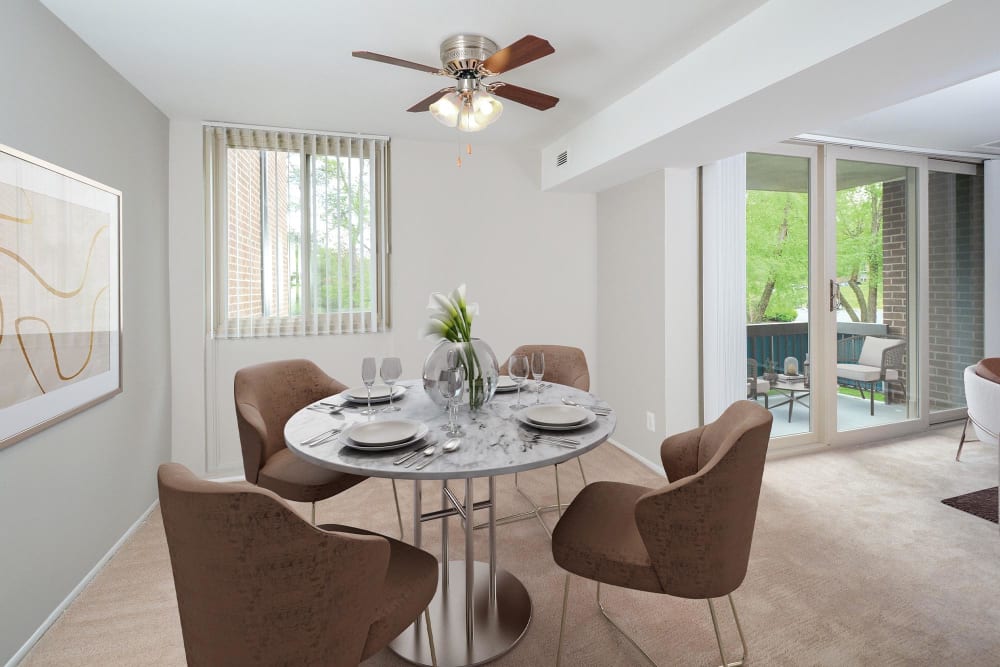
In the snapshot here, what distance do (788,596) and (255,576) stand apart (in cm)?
207

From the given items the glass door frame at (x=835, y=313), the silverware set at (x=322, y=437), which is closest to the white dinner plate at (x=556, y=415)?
the silverware set at (x=322, y=437)

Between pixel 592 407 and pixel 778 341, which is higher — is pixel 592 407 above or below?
below

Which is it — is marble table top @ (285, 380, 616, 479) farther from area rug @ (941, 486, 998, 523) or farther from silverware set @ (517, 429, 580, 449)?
area rug @ (941, 486, 998, 523)

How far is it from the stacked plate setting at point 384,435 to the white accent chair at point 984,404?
3.28 metres

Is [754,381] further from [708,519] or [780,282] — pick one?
[708,519]

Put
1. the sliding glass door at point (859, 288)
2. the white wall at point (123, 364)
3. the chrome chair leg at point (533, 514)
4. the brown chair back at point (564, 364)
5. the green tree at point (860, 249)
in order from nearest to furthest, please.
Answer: the white wall at point (123, 364) → the chrome chair leg at point (533, 514) → the brown chair back at point (564, 364) → the sliding glass door at point (859, 288) → the green tree at point (860, 249)

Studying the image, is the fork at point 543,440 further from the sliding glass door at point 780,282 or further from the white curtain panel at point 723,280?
the sliding glass door at point 780,282

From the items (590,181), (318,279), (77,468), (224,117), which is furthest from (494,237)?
(77,468)

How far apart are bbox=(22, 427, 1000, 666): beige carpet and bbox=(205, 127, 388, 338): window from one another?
1.35 m

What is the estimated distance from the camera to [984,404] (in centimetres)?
285

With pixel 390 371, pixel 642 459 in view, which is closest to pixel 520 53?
pixel 390 371

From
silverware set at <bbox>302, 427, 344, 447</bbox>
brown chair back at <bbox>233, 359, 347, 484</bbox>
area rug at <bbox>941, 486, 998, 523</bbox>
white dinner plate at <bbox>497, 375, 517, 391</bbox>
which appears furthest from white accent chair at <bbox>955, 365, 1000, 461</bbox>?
brown chair back at <bbox>233, 359, 347, 484</bbox>

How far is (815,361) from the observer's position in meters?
3.73

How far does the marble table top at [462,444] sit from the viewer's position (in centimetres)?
131
